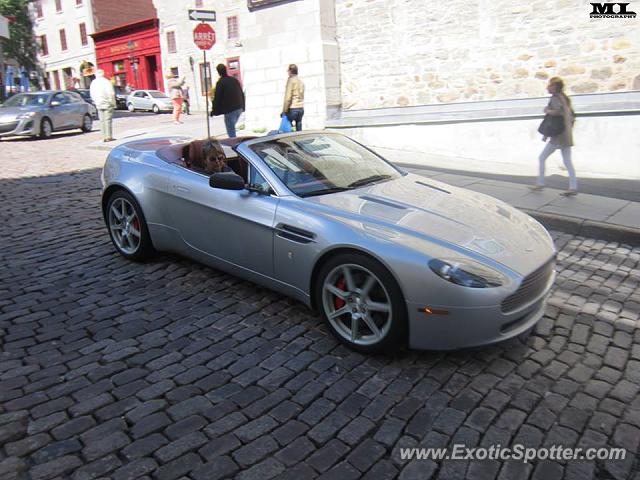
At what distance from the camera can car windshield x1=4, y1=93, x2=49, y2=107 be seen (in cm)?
1747

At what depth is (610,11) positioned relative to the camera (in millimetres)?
10039

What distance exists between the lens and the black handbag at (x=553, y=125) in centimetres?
786

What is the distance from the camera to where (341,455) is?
261cm

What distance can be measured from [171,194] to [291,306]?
1.45 m

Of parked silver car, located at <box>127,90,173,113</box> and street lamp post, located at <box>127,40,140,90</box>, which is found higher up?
street lamp post, located at <box>127,40,140,90</box>

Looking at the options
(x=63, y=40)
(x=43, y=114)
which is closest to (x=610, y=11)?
(x=43, y=114)

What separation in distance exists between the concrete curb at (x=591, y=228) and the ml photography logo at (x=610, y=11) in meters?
5.61

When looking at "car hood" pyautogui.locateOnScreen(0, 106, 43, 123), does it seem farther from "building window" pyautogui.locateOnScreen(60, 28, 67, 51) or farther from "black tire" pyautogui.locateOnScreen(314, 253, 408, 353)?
"building window" pyautogui.locateOnScreen(60, 28, 67, 51)

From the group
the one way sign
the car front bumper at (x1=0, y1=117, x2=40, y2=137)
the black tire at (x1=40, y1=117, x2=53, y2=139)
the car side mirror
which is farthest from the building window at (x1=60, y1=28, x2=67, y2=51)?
the car side mirror

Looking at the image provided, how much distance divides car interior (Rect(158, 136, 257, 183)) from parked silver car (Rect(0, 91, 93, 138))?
13.9 metres

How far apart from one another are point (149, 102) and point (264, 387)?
31279 mm

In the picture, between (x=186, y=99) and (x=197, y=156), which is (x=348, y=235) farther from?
(x=186, y=99)

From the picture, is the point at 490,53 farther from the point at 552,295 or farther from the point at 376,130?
the point at 552,295

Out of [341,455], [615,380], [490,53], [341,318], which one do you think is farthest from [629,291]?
[490,53]
